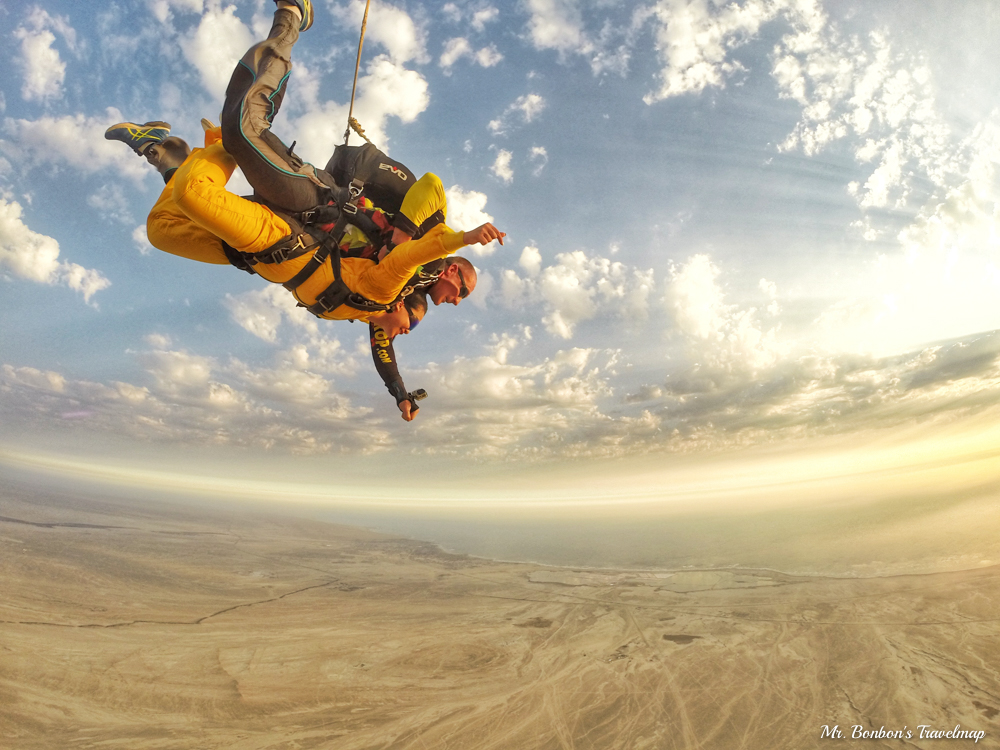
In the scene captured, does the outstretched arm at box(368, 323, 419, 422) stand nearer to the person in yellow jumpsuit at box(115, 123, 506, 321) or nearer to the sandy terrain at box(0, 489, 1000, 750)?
the person in yellow jumpsuit at box(115, 123, 506, 321)

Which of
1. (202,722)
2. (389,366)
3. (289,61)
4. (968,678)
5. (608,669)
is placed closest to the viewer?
(289,61)

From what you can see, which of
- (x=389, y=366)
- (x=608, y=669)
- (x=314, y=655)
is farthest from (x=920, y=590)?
(x=389, y=366)

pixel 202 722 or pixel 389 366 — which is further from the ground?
pixel 389 366

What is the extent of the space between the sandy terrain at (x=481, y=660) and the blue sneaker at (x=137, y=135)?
3255 cm

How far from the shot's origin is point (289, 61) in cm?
243

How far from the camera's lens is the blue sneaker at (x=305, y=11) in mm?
2379

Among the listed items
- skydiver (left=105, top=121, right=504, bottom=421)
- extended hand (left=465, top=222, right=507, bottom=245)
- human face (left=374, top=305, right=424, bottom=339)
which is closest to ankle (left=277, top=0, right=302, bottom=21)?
skydiver (left=105, top=121, right=504, bottom=421)

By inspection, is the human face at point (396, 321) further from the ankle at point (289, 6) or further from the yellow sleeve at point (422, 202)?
the ankle at point (289, 6)

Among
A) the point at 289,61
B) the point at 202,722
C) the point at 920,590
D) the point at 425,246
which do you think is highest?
the point at 289,61

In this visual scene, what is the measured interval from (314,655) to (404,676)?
732 cm

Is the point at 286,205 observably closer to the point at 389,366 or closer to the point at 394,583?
the point at 389,366

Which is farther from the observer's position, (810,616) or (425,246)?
(810,616)

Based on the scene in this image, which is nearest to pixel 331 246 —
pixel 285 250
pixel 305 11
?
pixel 285 250

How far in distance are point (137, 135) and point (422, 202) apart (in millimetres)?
1931
